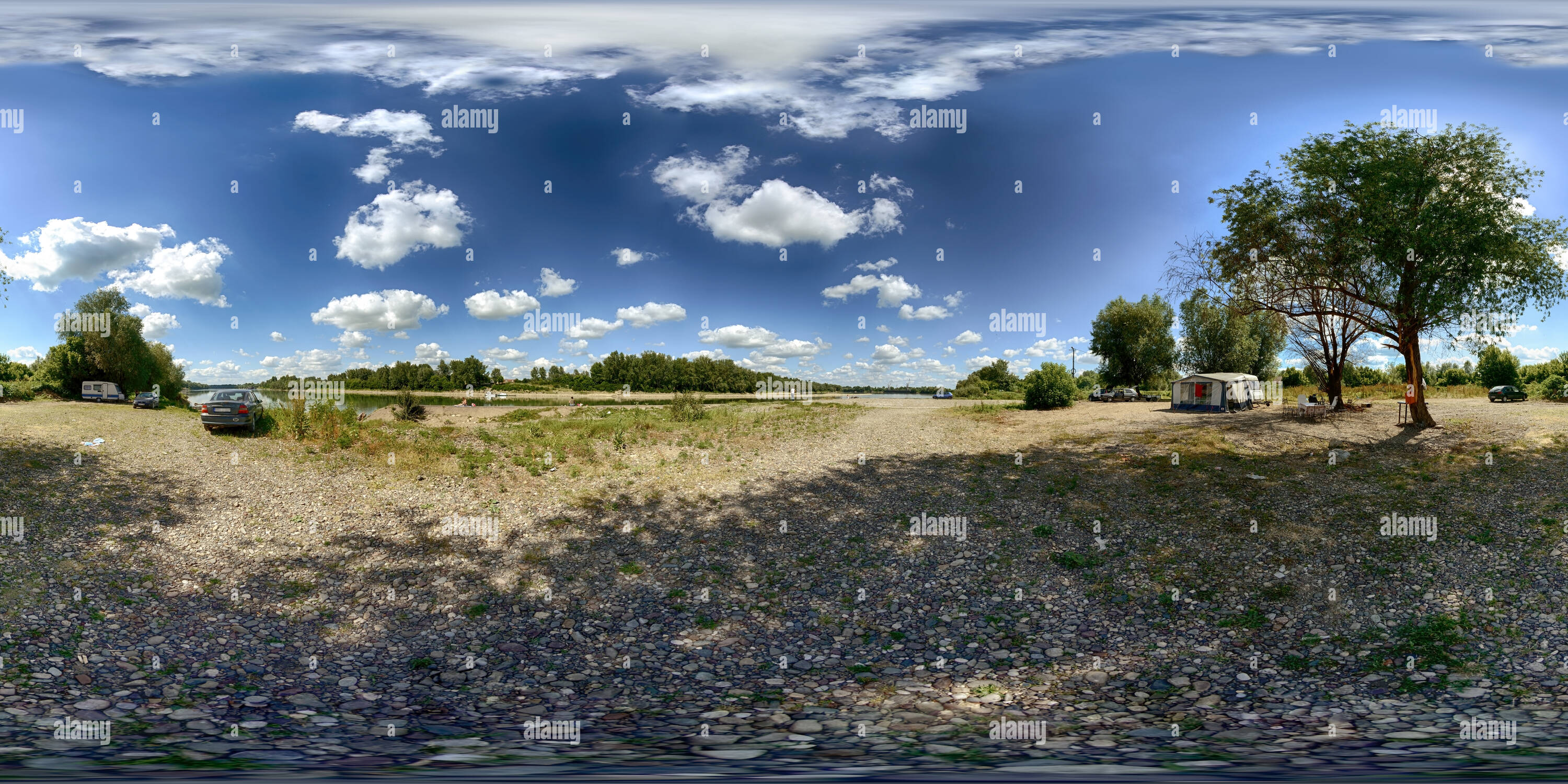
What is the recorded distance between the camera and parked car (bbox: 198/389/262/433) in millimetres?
20703

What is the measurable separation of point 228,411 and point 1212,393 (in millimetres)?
47963

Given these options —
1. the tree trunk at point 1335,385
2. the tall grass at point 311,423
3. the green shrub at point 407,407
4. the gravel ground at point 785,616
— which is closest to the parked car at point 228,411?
the tall grass at point 311,423

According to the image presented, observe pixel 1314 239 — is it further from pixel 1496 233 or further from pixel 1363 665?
pixel 1363 665

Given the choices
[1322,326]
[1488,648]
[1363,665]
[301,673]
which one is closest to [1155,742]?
[1363,665]

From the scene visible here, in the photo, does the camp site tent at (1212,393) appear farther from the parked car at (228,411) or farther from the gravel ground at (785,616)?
the parked car at (228,411)

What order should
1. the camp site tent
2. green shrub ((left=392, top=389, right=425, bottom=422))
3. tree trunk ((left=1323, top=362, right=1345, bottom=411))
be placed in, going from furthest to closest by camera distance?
the camp site tent → tree trunk ((left=1323, top=362, right=1345, bottom=411)) → green shrub ((left=392, top=389, right=425, bottom=422))

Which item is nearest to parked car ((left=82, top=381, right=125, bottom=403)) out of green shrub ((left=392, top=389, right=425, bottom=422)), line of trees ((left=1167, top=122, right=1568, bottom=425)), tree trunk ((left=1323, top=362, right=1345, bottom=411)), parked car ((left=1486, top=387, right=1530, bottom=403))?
green shrub ((left=392, top=389, right=425, bottom=422))

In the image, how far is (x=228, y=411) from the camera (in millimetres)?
20703

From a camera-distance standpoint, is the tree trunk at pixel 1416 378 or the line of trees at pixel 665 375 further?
the line of trees at pixel 665 375

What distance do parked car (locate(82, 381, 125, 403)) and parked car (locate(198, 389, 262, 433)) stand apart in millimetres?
15040

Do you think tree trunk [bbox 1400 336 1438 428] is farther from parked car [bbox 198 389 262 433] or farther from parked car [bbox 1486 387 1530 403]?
parked car [bbox 198 389 262 433]

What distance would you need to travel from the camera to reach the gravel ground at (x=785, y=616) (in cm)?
543

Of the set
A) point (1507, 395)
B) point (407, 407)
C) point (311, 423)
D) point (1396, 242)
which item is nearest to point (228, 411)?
point (311, 423)

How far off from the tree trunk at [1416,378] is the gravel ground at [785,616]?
Result: 4926 mm
